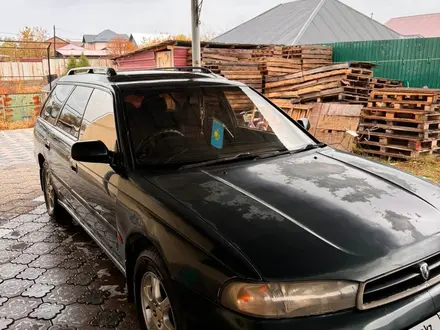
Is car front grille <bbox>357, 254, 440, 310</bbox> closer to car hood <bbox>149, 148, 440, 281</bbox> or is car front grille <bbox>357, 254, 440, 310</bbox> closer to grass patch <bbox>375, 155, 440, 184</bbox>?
car hood <bbox>149, 148, 440, 281</bbox>

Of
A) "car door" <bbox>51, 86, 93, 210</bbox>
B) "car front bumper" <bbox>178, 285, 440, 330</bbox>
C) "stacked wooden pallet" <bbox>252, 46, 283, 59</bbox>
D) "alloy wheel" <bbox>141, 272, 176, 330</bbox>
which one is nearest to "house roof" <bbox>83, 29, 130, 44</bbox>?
"stacked wooden pallet" <bbox>252, 46, 283, 59</bbox>

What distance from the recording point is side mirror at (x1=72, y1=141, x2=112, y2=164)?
2484 millimetres

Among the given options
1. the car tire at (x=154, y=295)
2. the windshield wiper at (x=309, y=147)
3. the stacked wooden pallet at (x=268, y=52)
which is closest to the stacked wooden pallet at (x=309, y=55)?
the stacked wooden pallet at (x=268, y=52)

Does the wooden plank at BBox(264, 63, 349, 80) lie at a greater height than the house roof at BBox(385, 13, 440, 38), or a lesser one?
lesser

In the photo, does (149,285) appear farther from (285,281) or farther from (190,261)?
(285,281)

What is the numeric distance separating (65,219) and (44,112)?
1.33 metres

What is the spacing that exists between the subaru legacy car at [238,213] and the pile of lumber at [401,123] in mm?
5105

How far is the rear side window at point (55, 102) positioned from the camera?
409cm

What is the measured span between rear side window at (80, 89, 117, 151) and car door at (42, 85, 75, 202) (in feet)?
1.67

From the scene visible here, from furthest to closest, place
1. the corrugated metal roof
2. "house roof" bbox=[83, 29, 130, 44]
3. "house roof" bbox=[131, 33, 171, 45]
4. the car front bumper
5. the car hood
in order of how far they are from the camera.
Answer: the corrugated metal roof → "house roof" bbox=[83, 29, 130, 44] → "house roof" bbox=[131, 33, 171, 45] → the car hood → the car front bumper

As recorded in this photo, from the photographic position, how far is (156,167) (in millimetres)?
2471

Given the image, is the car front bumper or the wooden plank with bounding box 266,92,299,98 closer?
the car front bumper

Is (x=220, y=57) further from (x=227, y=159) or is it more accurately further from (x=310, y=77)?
(x=227, y=159)

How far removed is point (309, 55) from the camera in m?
14.5
